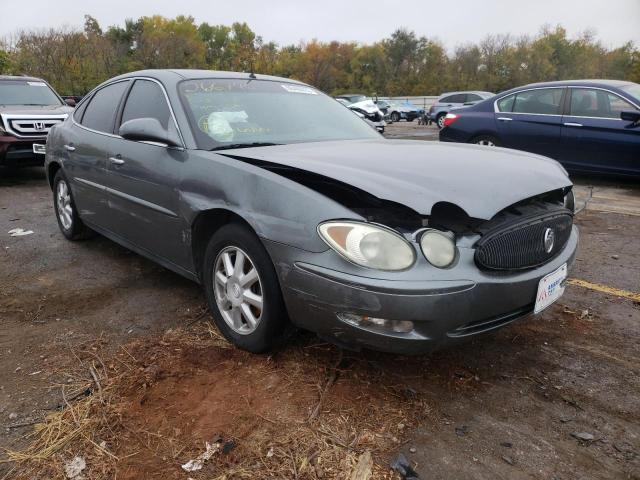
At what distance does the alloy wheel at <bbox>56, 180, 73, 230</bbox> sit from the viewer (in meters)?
4.84

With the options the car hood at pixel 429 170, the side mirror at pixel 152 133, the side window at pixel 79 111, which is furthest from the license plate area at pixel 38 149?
the car hood at pixel 429 170

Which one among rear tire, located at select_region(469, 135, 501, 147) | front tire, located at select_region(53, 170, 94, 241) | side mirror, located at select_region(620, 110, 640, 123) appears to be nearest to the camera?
front tire, located at select_region(53, 170, 94, 241)

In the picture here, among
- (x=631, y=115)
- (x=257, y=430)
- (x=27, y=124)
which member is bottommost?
(x=257, y=430)

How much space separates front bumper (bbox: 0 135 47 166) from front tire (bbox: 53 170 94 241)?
3.73 metres

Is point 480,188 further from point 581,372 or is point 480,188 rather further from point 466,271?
point 581,372

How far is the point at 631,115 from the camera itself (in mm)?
6809

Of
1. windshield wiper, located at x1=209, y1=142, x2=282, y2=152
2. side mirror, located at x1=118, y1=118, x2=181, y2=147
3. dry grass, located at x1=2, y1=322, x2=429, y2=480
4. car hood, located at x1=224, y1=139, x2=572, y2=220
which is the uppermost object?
side mirror, located at x1=118, y1=118, x2=181, y2=147

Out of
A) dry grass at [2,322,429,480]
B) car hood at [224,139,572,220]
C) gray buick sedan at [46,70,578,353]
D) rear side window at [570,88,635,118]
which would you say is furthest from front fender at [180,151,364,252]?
rear side window at [570,88,635,118]

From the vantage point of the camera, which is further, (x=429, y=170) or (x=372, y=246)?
(x=429, y=170)

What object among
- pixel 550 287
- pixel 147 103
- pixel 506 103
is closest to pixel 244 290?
pixel 550 287

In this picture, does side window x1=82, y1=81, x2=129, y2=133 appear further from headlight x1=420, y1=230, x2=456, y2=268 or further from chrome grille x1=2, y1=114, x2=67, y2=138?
chrome grille x1=2, y1=114, x2=67, y2=138

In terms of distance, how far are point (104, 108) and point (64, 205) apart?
1274mm

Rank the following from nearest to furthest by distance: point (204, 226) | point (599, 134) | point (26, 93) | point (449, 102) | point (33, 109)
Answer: point (204, 226), point (599, 134), point (33, 109), point (26, 93), point (449, 102)

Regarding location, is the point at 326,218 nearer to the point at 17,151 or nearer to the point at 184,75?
the point at 184,75
